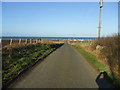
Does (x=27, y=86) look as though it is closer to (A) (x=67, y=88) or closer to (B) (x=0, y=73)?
(A) (x=67, y=88)

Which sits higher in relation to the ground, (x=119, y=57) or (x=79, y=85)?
(x=119, y=57)

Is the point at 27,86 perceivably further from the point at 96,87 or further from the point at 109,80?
the point at 109,80

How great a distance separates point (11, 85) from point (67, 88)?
7.30ft

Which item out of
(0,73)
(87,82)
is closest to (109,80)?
(87,82)

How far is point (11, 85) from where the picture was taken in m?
6.36

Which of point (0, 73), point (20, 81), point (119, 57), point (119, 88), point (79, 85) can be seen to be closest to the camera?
point (119, 88)

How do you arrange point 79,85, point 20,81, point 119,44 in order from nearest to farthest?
point 79,85 < point 20,81 < point 119,44

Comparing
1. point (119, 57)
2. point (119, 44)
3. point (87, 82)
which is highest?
point (119, 44)

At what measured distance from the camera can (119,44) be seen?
11.2 metres

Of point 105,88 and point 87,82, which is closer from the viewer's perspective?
point 105,88

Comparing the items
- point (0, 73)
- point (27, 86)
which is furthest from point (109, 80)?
point (0, 73)

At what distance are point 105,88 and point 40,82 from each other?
8.84ft

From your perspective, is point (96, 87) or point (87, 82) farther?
point (87, 82)

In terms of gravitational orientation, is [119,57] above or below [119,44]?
below
